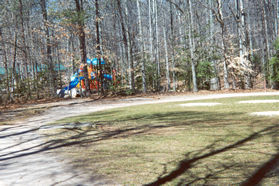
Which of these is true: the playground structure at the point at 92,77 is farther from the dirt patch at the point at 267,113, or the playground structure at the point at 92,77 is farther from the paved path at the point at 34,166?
the dirt patch at the point at 267,113

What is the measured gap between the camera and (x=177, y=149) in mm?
5324

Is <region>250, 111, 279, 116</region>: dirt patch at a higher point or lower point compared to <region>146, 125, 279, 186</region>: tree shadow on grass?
higher

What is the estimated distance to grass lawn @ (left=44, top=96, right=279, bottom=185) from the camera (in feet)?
13.1

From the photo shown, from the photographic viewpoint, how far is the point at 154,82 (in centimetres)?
2569

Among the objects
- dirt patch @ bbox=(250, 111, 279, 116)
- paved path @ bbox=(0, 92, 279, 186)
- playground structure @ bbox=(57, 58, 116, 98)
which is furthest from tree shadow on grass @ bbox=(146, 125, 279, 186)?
playground structure @ bbox=(57, 58, 116, 98)

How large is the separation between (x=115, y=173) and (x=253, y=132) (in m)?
3.38

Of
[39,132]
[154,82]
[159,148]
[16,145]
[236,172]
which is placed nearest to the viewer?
[236,172]

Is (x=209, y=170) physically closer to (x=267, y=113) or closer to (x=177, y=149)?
(x=177, y=149)

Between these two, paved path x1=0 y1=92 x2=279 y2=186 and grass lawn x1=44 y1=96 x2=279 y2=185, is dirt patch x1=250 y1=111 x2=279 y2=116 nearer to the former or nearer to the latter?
grass lawn x1=44 y1=96 x2=279 y2=185

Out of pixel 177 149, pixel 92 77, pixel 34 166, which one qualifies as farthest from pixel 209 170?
pixel 92 77

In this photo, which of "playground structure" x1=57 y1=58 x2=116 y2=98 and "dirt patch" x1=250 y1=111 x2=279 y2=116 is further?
"playground structure" x1=57 y1=58 x2=116 y2=98

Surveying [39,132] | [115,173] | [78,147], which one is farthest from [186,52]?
[115,173]

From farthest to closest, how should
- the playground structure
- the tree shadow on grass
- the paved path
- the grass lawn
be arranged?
the playground structure, the paved path, the grass lawn, the tree shadow on grass

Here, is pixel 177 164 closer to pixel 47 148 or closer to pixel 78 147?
pixel 78 147
